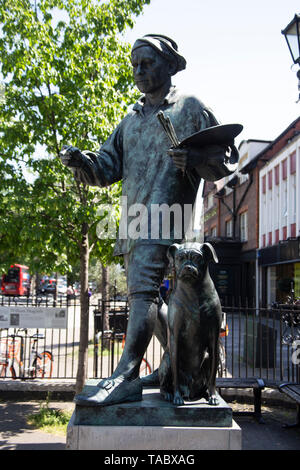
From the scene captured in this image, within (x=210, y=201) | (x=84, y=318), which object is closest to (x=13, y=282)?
(x=210, y=201)

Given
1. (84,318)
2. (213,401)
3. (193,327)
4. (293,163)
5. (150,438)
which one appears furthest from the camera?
(293,163)

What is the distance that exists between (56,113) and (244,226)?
2455 centimetres

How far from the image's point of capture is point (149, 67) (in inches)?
125

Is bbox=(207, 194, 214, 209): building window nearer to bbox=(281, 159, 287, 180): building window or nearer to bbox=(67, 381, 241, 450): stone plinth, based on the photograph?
bbox=(281, 159, 287, 180): building window

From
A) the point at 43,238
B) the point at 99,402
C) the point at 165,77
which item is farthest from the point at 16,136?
the point at 99,402

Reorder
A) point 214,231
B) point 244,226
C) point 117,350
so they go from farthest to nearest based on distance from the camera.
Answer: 1. point 214,231
2. point 244,226
3. point 117,350

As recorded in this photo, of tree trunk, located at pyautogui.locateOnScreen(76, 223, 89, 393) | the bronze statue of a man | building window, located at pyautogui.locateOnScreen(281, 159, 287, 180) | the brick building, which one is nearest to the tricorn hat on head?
the bronze statue of a man

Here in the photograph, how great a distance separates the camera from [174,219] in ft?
10.1

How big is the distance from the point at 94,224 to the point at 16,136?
75.1 inches

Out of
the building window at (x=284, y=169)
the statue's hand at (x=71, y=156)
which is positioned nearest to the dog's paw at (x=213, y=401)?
the statue's hand at (x=71, y=156)

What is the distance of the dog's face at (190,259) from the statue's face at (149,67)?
4.16 ft

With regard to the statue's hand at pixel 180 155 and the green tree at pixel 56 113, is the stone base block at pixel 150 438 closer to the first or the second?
the statue's hand at pixel 180 155

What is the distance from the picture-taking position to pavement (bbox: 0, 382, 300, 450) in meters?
5.55

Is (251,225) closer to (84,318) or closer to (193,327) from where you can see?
(84,318)
